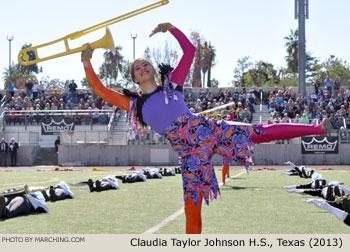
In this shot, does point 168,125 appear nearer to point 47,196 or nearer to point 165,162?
point 47,196

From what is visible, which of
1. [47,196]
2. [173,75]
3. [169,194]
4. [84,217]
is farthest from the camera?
[169,194]

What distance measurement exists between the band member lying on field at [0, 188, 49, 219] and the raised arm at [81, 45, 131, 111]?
3.26 m

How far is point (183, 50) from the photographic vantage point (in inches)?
234

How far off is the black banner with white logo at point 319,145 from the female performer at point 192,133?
23.5 metres

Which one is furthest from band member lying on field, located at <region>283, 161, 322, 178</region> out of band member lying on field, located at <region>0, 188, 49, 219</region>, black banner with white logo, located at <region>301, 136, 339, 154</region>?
band member lying on field, located at <region>0, 188, 49, 219</region>

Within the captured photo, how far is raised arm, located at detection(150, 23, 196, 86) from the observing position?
233 inches

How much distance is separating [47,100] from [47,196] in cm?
2522

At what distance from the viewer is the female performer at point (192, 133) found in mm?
5480

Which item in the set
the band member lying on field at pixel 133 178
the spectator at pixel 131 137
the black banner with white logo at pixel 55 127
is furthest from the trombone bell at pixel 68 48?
the black banner with white logo at pixel 55 127

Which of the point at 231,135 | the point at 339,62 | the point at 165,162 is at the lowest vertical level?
the point at 165,162

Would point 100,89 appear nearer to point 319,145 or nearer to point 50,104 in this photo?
point 319,145

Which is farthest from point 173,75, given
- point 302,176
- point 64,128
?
point 64,128

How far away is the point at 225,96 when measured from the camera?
3353cm

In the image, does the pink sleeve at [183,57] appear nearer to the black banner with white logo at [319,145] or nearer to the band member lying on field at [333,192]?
the band member lying on field at [333,192]
